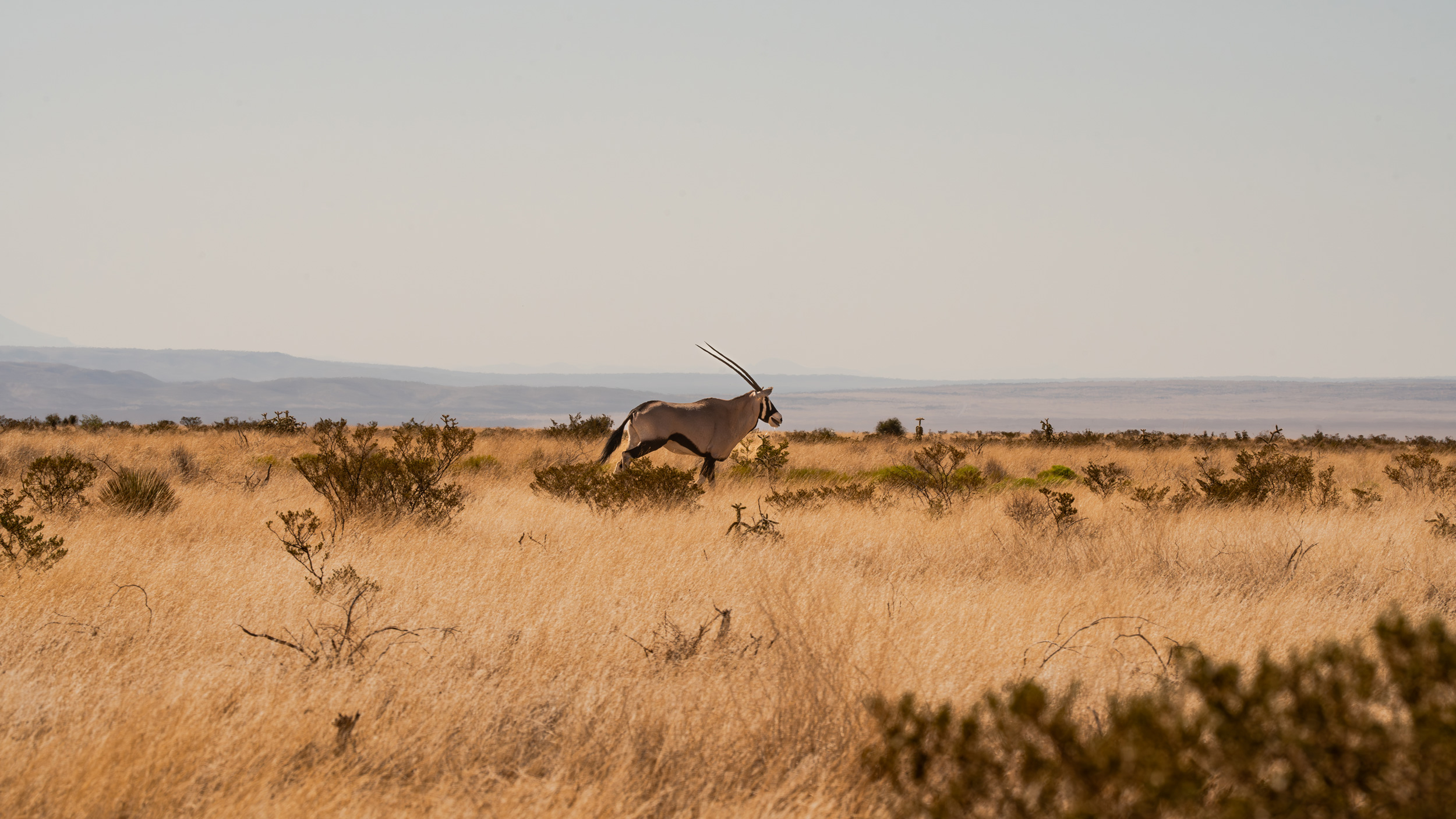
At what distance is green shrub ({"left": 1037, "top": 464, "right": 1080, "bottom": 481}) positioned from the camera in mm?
15547

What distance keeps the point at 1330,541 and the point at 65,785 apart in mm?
10057

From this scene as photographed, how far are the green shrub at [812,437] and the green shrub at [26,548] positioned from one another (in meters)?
21.3

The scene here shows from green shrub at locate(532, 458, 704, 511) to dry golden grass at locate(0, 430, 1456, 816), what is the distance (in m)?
0.64

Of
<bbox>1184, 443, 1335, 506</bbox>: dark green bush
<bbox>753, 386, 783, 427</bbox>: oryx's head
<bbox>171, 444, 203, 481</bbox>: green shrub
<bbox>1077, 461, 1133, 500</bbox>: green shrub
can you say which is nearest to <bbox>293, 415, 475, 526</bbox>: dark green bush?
<bbox>753, 386, 783, 427</bbox>: oryx's head

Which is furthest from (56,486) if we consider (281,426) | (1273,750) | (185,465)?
(281,426)

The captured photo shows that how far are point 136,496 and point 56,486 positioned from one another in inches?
31.5

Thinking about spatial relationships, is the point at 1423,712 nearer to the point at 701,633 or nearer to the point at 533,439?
the point at 701,633

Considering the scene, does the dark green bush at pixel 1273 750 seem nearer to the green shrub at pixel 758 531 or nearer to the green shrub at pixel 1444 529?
the green shrub at pixel 758 531

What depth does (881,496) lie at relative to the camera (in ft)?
40.7

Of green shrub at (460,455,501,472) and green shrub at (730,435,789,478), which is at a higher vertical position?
green shrub at (730,435,789,478)

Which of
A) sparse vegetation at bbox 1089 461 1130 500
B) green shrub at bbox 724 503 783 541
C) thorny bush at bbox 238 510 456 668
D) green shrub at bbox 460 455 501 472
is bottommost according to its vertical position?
green shrub at bbox 460 455 501 472

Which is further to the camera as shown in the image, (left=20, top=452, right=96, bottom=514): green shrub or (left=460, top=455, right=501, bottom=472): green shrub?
(left=460, top=455, right=501, bottom=472): green shrub

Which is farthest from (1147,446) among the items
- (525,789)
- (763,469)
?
(525,789)

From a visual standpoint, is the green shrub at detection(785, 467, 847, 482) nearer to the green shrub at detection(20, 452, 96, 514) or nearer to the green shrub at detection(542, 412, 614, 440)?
the green shrub at detection(542, 412, 614, 440)
